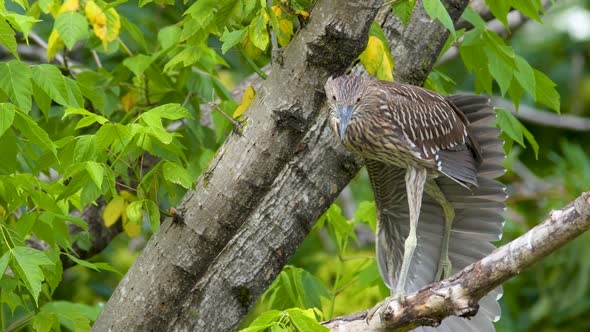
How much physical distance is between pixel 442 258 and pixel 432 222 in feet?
0.49

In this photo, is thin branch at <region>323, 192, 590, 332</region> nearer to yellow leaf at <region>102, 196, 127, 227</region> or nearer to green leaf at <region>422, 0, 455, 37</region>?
green leaf at <region>422, 0, 455, 37</region>

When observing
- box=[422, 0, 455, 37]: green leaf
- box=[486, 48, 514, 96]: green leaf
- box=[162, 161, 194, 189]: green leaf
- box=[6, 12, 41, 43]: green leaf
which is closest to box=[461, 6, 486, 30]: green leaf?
box=[486, 48, 514, 96]: green leaf

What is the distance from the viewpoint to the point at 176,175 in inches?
124

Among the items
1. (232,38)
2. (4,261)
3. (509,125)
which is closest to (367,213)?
(509,125)

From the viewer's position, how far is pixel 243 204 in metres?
3.21

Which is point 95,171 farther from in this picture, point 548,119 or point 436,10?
point 548,119

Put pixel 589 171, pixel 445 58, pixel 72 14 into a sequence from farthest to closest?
1. pixel 589 171
2. pixel 445 58
3. pixel 72 14

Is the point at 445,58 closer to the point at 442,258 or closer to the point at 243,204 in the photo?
the point at 442,258

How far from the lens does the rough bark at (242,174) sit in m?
3.06

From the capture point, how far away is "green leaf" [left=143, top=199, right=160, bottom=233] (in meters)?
3.21

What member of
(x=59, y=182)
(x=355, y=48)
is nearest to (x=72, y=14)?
(x=59, y=182)

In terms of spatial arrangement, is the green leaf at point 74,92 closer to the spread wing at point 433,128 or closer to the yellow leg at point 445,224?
the spread wing at point 433,128

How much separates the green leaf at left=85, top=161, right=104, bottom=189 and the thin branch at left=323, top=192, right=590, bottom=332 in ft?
3.11

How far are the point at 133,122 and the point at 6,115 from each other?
0.47 meters
